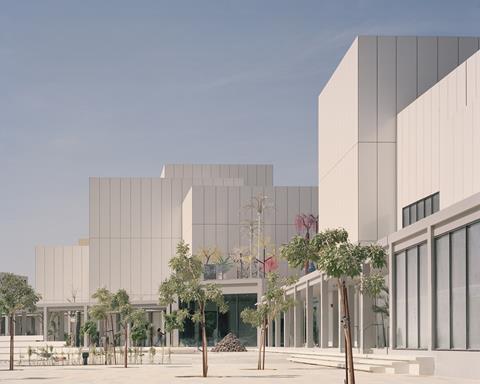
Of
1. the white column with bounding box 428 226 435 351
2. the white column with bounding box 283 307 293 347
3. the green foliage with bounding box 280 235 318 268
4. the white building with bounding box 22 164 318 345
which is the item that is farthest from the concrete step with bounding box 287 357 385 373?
the white building with bounding box 22 164 318 345

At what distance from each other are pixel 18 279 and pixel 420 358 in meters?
22.0

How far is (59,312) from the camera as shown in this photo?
12675 centimetres

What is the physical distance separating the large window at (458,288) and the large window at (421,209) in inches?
426

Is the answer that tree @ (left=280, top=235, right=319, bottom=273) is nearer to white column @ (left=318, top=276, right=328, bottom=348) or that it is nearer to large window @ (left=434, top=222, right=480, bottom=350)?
large window @ (left=434, top=222, right=480, bottom=350)

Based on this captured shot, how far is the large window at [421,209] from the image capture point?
168 feet

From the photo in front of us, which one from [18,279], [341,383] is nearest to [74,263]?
[18,279]

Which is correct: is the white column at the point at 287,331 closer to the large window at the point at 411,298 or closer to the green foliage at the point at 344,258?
the large window at the point at 411,298

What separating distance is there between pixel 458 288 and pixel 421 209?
16.4 meters

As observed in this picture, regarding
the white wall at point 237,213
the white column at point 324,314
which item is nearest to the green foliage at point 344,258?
the white column at point 324,314

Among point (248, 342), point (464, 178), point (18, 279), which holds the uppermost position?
point (464, 178)

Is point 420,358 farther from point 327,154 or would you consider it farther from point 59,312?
point 59,312

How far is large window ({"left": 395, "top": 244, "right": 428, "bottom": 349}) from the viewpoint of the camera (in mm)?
42594

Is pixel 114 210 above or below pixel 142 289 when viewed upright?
above

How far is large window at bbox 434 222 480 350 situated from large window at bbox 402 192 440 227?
1082 cm
